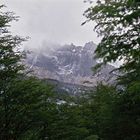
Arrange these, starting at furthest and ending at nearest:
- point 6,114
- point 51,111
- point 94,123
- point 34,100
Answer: point 94,123, point 51,111, point 34,100, point 6,114

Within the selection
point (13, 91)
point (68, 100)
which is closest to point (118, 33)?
point (13, 91)

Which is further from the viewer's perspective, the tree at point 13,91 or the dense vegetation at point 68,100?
the tree at point 13,91

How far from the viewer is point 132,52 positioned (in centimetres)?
1377

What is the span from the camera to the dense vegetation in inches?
566

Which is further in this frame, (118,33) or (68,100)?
(68,100)

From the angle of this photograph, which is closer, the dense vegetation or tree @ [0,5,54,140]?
the dense vegetation

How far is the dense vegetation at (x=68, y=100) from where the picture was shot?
14.4 meters

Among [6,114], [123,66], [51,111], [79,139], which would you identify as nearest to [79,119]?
[79,139]

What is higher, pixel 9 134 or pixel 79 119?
pixel 79 119

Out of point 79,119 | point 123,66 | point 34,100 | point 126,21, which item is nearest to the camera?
point 126,21

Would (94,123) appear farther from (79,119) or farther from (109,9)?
(109,9)

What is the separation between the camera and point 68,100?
35812 millimetres

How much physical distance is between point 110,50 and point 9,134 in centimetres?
877

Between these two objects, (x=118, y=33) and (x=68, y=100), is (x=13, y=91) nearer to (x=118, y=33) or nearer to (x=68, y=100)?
(x=118, y=33)
